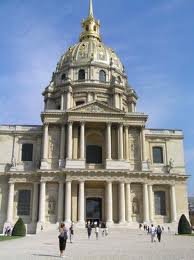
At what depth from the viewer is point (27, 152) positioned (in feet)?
162

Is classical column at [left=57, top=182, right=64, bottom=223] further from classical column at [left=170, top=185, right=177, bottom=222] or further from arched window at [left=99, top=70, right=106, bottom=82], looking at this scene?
arched window at [left=99, top=70, right=106, bottom=82]

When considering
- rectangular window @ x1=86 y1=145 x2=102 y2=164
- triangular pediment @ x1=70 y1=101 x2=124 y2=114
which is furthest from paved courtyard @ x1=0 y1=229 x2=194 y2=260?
triangular pediment @ x1=70 y1=101 x2=124 y2=114

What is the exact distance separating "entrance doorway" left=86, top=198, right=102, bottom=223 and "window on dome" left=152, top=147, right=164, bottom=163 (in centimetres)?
959

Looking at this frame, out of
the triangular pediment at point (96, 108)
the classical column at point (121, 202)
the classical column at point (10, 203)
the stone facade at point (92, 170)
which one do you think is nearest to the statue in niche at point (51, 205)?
the stone facade at point (92, 170)

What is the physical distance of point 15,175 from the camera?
1852 inches

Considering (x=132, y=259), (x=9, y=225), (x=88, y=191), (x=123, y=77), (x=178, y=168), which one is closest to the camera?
(x=132, y=259)

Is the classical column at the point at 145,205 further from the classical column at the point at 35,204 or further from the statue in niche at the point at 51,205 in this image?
the classical column at the point at 35,204

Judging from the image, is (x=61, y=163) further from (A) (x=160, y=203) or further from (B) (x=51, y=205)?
(A) (x=160, y=203)

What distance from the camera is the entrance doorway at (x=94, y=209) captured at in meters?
46.9

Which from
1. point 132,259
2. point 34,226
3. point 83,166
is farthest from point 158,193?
point 132,259

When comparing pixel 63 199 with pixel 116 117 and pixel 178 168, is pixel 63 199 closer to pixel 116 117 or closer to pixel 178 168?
pixel 116 117

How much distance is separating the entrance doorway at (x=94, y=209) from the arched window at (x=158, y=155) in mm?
9592

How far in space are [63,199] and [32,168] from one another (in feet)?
20.9

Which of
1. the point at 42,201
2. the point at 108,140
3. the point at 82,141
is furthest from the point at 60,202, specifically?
the point at 108,140
